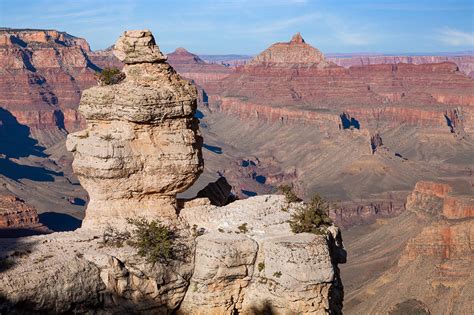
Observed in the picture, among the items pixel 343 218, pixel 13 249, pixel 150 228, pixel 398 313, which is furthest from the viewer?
pixel 343 218

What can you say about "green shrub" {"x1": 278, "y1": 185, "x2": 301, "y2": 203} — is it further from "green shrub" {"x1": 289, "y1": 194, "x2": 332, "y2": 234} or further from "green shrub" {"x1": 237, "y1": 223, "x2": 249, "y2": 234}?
"green shrub" {"x1": 237, "y1": 223, "x2": 249, "y2": 234}

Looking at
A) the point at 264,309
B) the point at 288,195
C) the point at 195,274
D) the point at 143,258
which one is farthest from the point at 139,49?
the point at 264,309

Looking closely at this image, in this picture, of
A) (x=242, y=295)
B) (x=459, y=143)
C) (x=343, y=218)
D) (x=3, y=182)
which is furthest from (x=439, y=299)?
(x=459, y=143)

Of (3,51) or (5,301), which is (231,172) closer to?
(3,51)

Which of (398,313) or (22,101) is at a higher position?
(22,101)

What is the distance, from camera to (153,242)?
806 inches

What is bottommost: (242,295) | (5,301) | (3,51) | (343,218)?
(343,218)

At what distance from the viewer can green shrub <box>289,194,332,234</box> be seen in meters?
21.9

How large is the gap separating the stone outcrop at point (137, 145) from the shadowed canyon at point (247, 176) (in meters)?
0.05

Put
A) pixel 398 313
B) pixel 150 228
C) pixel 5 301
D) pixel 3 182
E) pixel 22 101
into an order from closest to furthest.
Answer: pixel 5 301 < pixel 150 228 < pixel 398 313 < pixel 3 182 < pixel 22 101

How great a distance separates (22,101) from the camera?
168m

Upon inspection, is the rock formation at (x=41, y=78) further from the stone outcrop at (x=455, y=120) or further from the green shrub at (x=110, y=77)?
the green shrub at (x=110, y=77)

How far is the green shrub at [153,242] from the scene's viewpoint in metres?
20.2

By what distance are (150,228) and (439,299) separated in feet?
113
